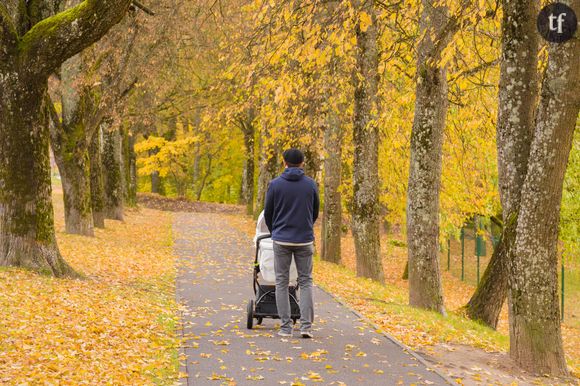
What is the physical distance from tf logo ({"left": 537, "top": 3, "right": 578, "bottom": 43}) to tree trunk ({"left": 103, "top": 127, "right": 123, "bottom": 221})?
23684 mm

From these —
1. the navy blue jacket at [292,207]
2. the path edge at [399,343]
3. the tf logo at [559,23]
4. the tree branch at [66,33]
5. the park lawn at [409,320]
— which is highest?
the tree branch at [66,33]

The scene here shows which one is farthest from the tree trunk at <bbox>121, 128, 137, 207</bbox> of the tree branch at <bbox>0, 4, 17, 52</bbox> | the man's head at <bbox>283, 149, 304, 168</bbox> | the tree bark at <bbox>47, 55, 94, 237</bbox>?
the man's head at <bbox>283, 149, 304, 168</bbox>

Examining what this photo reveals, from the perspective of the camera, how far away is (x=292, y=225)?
29.8 feet

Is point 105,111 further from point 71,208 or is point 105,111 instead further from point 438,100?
point 438,100

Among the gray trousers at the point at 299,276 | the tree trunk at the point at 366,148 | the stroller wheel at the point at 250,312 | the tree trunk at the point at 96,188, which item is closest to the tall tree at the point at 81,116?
the tree trunk at the point at 96,188

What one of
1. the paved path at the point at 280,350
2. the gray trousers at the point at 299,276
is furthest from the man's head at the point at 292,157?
the paved path at the point at 280,350

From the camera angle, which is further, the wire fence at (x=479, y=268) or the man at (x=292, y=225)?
the wire fence at (x=479, y=268)

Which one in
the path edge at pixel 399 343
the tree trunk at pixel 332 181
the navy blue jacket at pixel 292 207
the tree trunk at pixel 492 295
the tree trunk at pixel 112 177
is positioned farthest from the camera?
the tree trunk at pixel 112 177

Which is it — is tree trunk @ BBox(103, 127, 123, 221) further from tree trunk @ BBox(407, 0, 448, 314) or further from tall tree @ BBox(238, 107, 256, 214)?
tree trunk @ BBox(407, 0, 448, 314)

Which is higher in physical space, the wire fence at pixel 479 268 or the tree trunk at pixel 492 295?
the tree trunk at pixel 492 295

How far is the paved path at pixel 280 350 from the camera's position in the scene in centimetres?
→ 760

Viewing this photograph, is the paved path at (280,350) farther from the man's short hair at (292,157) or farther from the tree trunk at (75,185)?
the tree trunk at (75,185)

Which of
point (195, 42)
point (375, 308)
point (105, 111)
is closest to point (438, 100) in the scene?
point (375, 308)

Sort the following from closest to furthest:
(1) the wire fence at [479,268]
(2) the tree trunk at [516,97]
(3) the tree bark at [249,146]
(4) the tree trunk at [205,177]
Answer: (2) the tree trunk at [516,97] → (1) the wire fence at [479,268] → (3) the tree bark at [249,146] → (4) the tree trunk at [205,177]
